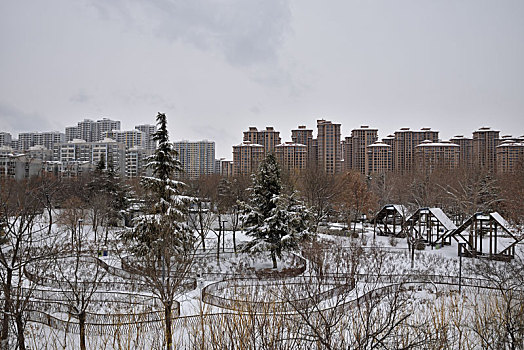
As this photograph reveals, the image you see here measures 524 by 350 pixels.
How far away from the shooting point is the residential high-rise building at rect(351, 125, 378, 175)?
Answer: 87.1 m

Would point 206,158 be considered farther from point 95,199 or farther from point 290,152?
point 95,199

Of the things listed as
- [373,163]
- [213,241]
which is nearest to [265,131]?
[373,163]

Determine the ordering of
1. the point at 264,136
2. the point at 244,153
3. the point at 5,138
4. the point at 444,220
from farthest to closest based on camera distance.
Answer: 1. the point at 5,138
2. the point at 264,136
3. the point at 244,153
4. the point at 444,220

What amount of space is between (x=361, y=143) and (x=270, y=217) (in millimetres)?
69127

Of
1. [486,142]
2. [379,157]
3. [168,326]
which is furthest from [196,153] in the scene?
[168,326]

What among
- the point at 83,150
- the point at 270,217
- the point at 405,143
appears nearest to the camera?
the point at 270,217

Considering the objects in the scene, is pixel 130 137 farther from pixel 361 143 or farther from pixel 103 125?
pixel 361 143

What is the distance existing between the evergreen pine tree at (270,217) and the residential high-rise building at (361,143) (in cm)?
6608

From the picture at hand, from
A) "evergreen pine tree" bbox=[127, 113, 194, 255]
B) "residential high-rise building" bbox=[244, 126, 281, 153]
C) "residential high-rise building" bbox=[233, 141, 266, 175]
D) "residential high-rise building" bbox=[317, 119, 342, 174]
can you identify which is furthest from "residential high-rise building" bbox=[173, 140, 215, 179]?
"evergreen pine tree" bbox=[127, 113, 194, 255]

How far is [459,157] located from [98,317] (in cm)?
7494

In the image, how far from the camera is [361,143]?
8738cm

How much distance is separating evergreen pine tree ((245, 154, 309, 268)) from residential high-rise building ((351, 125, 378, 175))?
217ft

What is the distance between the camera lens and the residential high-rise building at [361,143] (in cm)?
8706

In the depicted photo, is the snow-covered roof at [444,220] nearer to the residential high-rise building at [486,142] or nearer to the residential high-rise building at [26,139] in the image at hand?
the residential high-rise building at [486,142]
